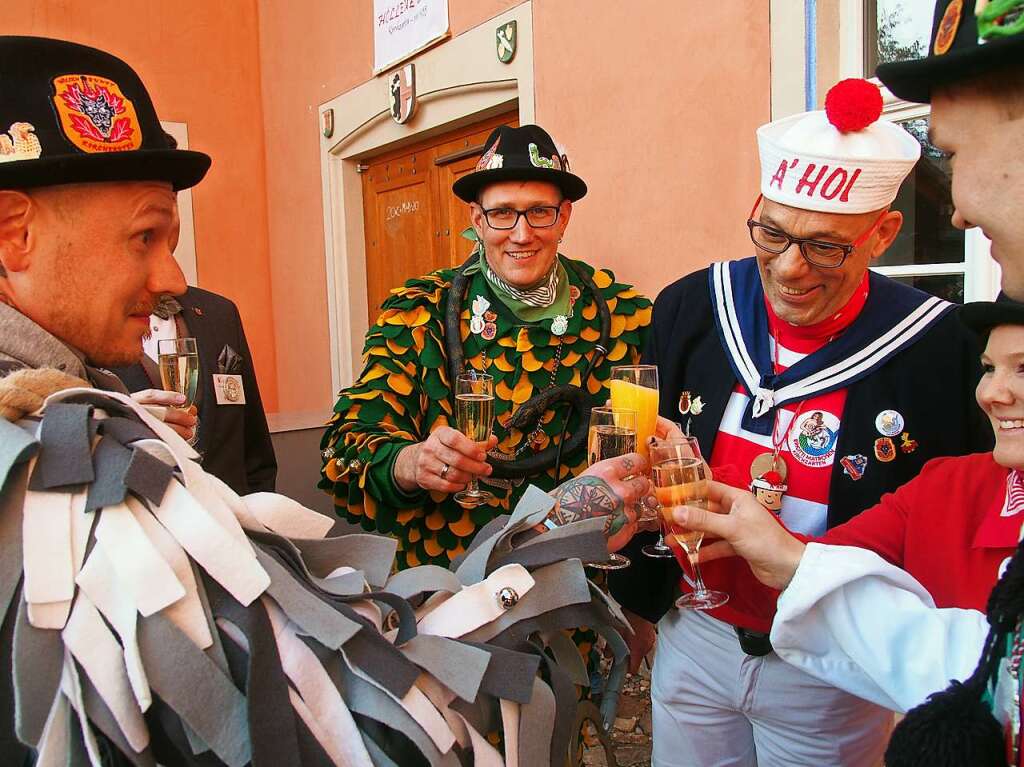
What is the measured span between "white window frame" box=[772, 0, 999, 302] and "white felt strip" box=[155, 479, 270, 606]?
108 inches

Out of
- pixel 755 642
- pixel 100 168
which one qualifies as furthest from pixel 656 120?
pixel 100 168

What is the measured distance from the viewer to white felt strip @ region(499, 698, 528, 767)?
103 centimetres

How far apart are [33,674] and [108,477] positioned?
0.70ft

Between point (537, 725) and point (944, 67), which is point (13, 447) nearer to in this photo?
point (537, 725)

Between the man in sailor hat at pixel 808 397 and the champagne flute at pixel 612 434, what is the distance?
0.77ft

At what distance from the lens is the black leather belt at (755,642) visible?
1.81 meters

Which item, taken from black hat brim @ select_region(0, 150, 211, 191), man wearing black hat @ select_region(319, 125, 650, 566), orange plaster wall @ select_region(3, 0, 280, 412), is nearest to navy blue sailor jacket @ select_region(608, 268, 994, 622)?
man wearing black hat @ select_region(319, 125, 650, 566)

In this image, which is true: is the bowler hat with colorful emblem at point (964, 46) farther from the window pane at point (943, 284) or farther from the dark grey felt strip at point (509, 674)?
the window pane at point (943, 284)

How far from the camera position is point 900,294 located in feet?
6.23

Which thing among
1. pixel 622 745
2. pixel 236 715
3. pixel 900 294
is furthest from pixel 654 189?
pixel 236 715

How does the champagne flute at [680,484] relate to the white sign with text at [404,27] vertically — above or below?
below

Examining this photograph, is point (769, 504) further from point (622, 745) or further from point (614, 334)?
point (622, 745)

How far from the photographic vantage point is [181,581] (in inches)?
34.9

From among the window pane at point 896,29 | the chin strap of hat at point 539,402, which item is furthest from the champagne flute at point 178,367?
the window pane at point 896,29
